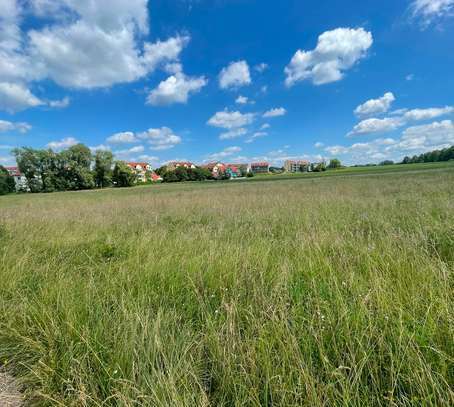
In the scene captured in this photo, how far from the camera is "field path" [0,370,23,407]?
164cm

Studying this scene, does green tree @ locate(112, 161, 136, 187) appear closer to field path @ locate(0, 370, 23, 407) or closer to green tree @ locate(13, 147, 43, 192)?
green tree @ locate(13, 147, 43, 192)

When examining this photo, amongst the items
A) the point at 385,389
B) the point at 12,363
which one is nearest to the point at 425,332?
the point at 385,389

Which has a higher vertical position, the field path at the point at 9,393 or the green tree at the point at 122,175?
the green tree at the point at 122,175

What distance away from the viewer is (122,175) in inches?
3177

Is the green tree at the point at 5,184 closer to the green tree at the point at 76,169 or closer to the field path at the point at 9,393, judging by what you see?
the green tree at the point at 76,169

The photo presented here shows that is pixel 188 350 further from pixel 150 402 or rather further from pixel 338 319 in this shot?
pixel 338 319

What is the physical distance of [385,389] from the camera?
4.85 ft

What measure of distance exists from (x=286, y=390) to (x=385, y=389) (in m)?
0.72

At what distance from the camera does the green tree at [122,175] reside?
263 ft

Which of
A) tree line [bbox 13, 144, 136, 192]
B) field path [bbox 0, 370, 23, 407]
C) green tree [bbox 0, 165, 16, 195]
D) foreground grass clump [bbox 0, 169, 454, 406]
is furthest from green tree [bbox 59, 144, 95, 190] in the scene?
field path [bbox 0, 370, 23, 407]

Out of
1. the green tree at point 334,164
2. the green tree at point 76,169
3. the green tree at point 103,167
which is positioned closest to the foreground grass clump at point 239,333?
the green tree at point 76,169

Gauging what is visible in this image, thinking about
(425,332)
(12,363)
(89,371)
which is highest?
(425,332)

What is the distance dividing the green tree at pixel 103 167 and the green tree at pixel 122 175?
2.01 meters

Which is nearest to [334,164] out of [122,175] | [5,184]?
[122,175]
